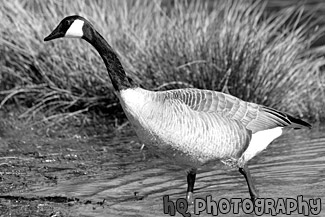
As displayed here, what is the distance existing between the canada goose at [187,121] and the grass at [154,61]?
79.6 inches

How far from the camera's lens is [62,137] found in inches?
320

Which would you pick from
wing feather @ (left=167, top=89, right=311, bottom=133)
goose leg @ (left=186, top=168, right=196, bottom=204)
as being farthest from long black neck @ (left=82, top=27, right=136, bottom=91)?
goose leg @ (left=186, top=168, right=196, bottom=204)

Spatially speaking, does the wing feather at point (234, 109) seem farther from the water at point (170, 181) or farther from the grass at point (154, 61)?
the grass at point (154, 61)

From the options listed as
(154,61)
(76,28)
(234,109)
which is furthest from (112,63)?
(154,61)

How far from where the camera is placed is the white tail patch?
5992 millimetres

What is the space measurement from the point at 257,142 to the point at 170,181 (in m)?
0.94

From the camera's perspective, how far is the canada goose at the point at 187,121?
5457mm

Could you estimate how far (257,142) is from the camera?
6078 millimetres

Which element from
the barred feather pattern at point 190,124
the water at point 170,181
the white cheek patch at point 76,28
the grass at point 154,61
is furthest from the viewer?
the grass at point 154,61

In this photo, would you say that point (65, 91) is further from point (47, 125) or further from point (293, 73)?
point (293, 73)

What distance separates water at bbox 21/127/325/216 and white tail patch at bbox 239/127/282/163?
320mm

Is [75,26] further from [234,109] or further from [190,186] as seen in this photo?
[190,186]

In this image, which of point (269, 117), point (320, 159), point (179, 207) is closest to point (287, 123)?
point (269, 117)

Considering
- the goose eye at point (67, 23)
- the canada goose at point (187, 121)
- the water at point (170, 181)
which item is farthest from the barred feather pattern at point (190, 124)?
the goose eye at point (67, 23)
